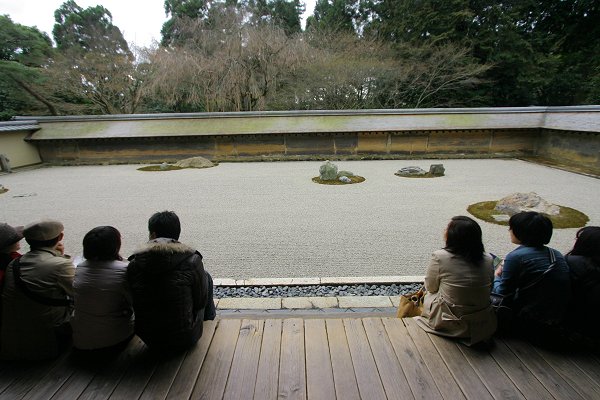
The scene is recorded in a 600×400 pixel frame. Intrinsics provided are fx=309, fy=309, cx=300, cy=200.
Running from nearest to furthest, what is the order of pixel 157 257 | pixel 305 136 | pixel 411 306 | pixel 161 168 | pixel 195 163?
pixel 157 257 → pixel 411 306 → pixel 161 168 → pixel 195 163 → pixel 305 136

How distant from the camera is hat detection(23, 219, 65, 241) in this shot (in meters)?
1.76

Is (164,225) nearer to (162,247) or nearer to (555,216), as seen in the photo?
(162,247)

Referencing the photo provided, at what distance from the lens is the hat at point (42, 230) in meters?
1.76

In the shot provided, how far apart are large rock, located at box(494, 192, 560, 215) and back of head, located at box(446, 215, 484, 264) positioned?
4.25m

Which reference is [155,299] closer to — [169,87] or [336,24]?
[169,87]

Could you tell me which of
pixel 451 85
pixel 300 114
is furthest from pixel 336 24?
pixel 300 114

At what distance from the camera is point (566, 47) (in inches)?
710

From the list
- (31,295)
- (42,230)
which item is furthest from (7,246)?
(31,295)

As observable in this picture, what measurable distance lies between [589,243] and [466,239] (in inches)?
27.2

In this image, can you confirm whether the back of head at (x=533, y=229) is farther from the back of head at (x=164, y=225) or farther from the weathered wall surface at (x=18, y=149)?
the weathered wall surface at (x=18, y=149)

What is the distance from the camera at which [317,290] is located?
10.5 feet

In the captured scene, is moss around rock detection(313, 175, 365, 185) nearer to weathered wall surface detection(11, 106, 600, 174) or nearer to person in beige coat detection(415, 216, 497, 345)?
weathered wall surface detection(11, 106, 600, 174)

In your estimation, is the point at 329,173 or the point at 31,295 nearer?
the point at 31,295

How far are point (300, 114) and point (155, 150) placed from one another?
5792 mm
